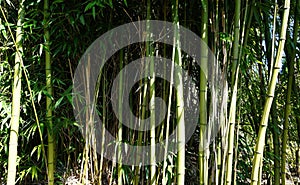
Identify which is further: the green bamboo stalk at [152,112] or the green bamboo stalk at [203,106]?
the green bamboo stalk at [152,112]

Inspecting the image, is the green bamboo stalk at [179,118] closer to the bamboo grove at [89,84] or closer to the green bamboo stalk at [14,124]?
the bamboo grove at [89,84]

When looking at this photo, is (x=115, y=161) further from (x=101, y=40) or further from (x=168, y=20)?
(x=168, y=20)

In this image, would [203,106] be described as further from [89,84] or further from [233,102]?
[89,84]

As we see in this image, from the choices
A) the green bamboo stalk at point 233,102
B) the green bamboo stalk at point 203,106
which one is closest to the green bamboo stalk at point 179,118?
the green bamboo stalk at point 203,106

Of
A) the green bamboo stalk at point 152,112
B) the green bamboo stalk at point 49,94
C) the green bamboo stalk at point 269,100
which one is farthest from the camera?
the green bamboo stalk at point 49,94

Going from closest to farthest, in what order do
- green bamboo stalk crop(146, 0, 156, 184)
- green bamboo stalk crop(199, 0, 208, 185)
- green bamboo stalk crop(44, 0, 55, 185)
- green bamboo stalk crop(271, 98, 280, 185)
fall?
green bamboo stalk crop(199, 0, 208, 185) < green bamboo stalk crop(146, 0, 156, 184) < green bamboo stalk crop(44, 0, 55, 185) < green bamboo stalk crop(271, 98, 280, 185)

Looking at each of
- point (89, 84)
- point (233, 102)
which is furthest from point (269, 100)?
point (89, 84)

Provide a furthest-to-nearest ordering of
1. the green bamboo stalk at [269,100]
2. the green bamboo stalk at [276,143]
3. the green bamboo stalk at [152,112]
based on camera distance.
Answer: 1. the green bamboo stalk at [276,143]
2. the green bamboo stalk at [152,112]
3. the green bamboo stalk at [269,100]

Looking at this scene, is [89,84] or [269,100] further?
[89,84]

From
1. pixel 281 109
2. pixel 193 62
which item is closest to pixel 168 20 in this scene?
pixel 193 62

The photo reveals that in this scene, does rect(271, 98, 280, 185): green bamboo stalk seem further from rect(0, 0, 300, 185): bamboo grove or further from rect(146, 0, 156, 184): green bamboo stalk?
rect(146, 0, 156, 184): green bamboo stalk

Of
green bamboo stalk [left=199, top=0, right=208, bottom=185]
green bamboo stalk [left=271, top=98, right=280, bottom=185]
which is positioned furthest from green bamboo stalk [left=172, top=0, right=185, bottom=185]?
green bamboo stalk [left=271, top=98, right=280, bottom=185]

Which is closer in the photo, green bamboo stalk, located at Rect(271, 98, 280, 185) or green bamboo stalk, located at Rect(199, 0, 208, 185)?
green bamboo stalk, located at Rect(199, 0, 208, 185)

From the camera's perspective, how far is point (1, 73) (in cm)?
176
